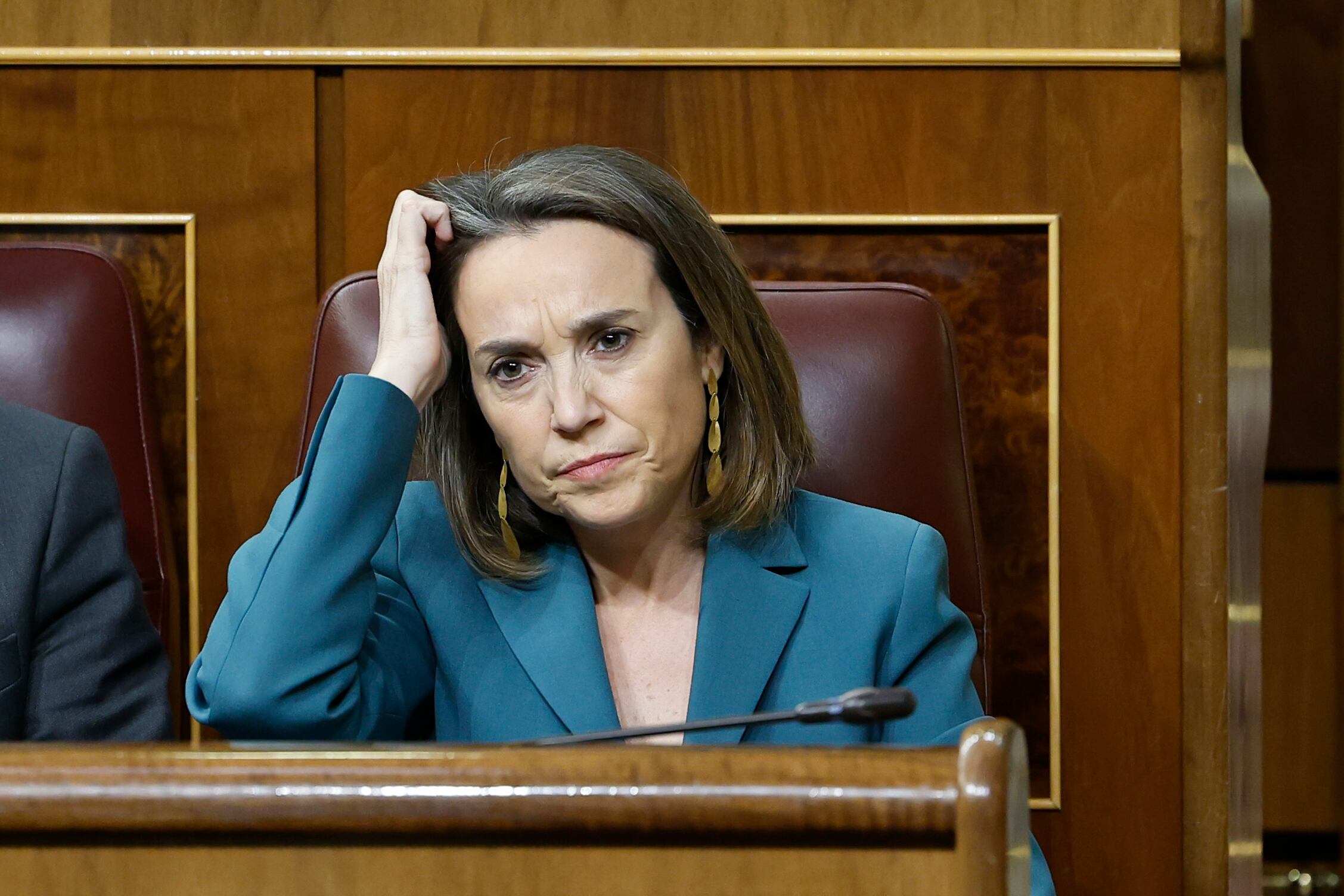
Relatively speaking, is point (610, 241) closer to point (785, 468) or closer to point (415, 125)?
point (785, 468)

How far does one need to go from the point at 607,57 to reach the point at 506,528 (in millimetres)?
587

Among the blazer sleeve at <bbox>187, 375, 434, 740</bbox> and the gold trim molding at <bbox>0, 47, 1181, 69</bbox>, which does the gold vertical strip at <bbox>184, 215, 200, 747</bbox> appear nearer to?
the gold trim molding at <bbox>0, 47, 1181, 69</bbox>

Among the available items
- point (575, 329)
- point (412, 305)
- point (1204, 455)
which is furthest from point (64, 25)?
point (1204, 455)

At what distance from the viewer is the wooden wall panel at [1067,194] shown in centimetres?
148

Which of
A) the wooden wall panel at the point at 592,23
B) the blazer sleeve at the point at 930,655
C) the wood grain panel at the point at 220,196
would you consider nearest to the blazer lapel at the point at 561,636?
the blazer sleeve at the point at 930,655

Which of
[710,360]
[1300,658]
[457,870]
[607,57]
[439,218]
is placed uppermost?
[607,57]

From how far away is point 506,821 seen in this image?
19.4 inches

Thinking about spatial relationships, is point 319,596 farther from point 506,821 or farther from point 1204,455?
point 1204,455

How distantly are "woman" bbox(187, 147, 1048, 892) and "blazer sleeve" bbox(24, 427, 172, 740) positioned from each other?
113 mm

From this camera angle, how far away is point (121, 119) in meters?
1.50

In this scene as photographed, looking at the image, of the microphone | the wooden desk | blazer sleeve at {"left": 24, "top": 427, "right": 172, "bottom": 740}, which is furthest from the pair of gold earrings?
the wooden desk

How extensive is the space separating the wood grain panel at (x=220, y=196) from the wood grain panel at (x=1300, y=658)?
3.74 feet

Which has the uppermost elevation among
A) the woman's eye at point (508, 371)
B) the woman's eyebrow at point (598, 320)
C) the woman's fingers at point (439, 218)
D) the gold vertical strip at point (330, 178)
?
the gold vertical strip at point (330, 178)

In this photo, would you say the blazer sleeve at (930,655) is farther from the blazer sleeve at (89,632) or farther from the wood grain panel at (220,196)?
the wood grain panel at (220,196)
